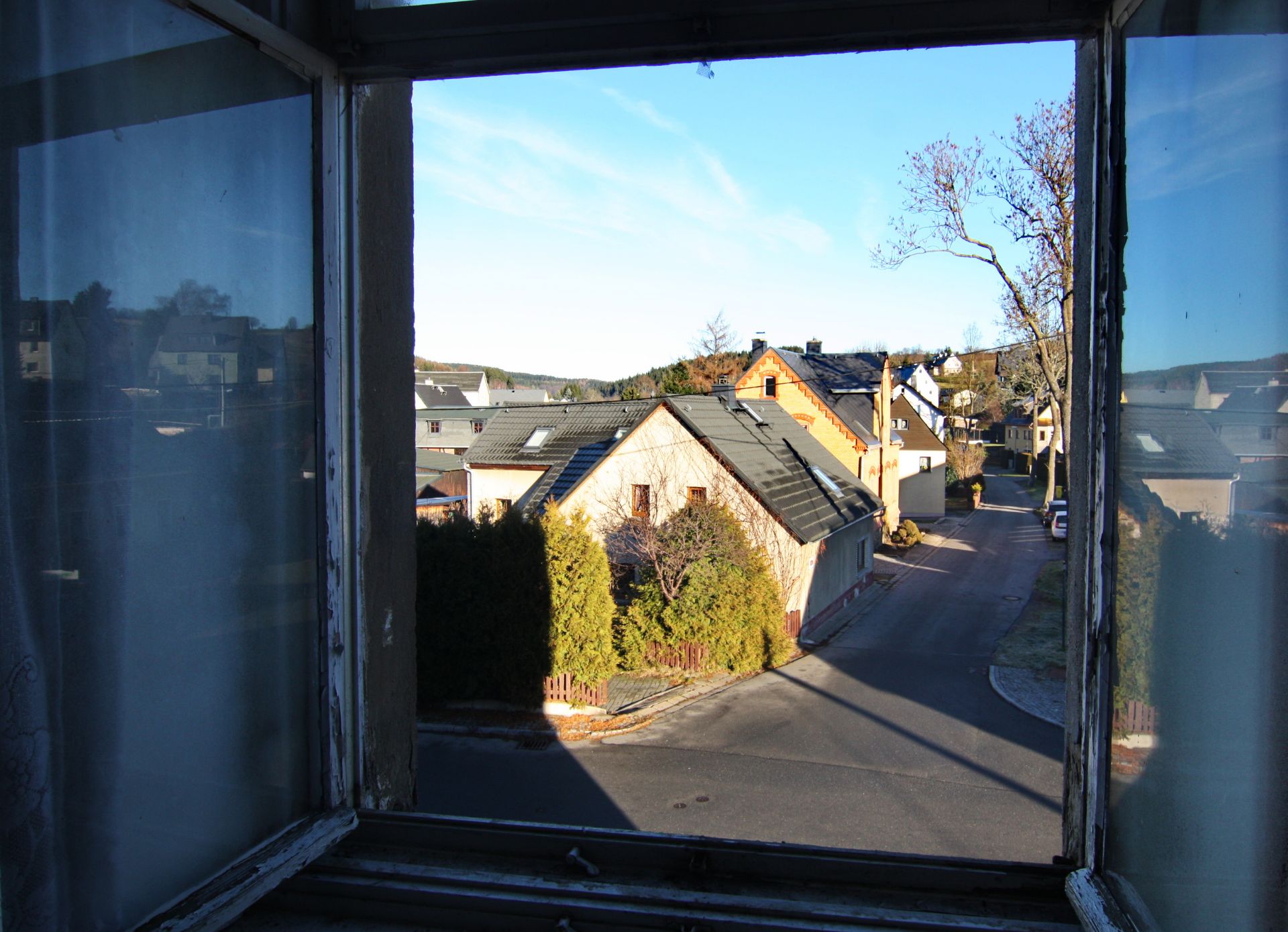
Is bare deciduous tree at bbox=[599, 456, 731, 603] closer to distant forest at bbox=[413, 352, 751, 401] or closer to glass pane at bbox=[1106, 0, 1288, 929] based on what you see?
distant forest at bbox=[413, 352, 751, 401]

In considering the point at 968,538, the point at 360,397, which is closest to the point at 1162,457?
the point at 360,397

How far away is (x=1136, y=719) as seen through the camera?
1645 millimetres

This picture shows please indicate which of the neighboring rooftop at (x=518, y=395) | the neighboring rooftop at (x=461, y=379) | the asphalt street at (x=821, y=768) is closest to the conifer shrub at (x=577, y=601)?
the asphalt street at (x=821, y=768)

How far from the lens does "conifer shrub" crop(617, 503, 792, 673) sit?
1358 centimetres

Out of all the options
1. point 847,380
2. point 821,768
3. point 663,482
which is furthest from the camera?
point 847,380

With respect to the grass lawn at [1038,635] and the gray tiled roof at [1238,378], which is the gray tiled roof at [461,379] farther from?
the gray tiled roof at [1238,378]

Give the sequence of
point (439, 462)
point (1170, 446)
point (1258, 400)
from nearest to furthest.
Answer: point (1258, 400) < point (1170, 446) < point (439, 462)

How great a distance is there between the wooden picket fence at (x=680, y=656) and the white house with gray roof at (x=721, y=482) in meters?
2.00

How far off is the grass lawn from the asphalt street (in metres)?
0.51

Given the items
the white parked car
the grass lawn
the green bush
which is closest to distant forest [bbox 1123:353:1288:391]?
the grass lawn

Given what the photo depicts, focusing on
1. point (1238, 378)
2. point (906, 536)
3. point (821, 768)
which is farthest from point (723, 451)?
point (1238, 378)

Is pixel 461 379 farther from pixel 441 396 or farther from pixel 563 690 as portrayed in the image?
pixel 563 690

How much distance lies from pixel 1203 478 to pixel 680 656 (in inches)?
502

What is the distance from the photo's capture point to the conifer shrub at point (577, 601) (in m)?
11.5
